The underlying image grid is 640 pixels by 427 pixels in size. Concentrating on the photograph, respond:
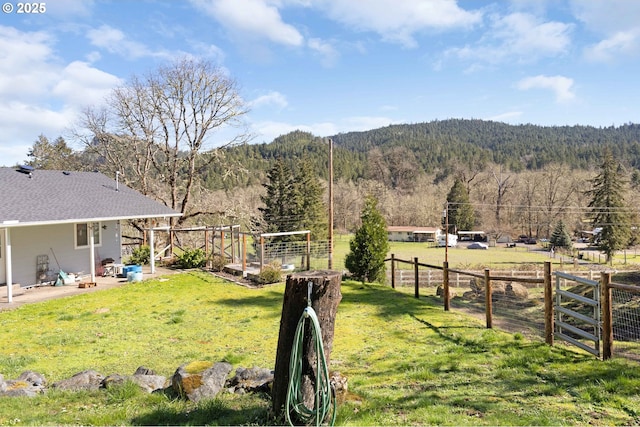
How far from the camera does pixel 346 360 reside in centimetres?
647

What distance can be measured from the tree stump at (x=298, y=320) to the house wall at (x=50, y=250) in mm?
12594

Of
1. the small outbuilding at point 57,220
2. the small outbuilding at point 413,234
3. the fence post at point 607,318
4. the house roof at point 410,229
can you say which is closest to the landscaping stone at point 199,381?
the fence post at point 607,318

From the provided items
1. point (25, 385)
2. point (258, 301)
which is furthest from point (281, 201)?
point (25, 385)

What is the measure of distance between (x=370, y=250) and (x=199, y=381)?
36.5 feet

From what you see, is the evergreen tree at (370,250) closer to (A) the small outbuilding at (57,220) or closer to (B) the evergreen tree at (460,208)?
(A) the small outbuilding at (57,220)

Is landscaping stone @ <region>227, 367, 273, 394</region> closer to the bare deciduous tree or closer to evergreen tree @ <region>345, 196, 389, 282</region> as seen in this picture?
evergreen tree @ <region>345, 196, 389, 282</region>

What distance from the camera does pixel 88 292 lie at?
12.3 meters

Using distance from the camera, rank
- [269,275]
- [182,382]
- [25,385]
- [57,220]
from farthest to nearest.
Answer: [269,275], [57,220], [25,385], [182,382]

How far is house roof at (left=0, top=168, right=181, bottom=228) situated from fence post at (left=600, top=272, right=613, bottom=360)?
1311 cm

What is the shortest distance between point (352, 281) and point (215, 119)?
14.5 meters

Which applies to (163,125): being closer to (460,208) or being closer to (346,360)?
(346,360)

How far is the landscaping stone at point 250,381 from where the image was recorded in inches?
177

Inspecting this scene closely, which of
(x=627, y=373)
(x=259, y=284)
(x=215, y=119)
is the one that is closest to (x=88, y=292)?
(x=259, y=284)

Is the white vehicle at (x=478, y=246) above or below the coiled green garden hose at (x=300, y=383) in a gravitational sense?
below
